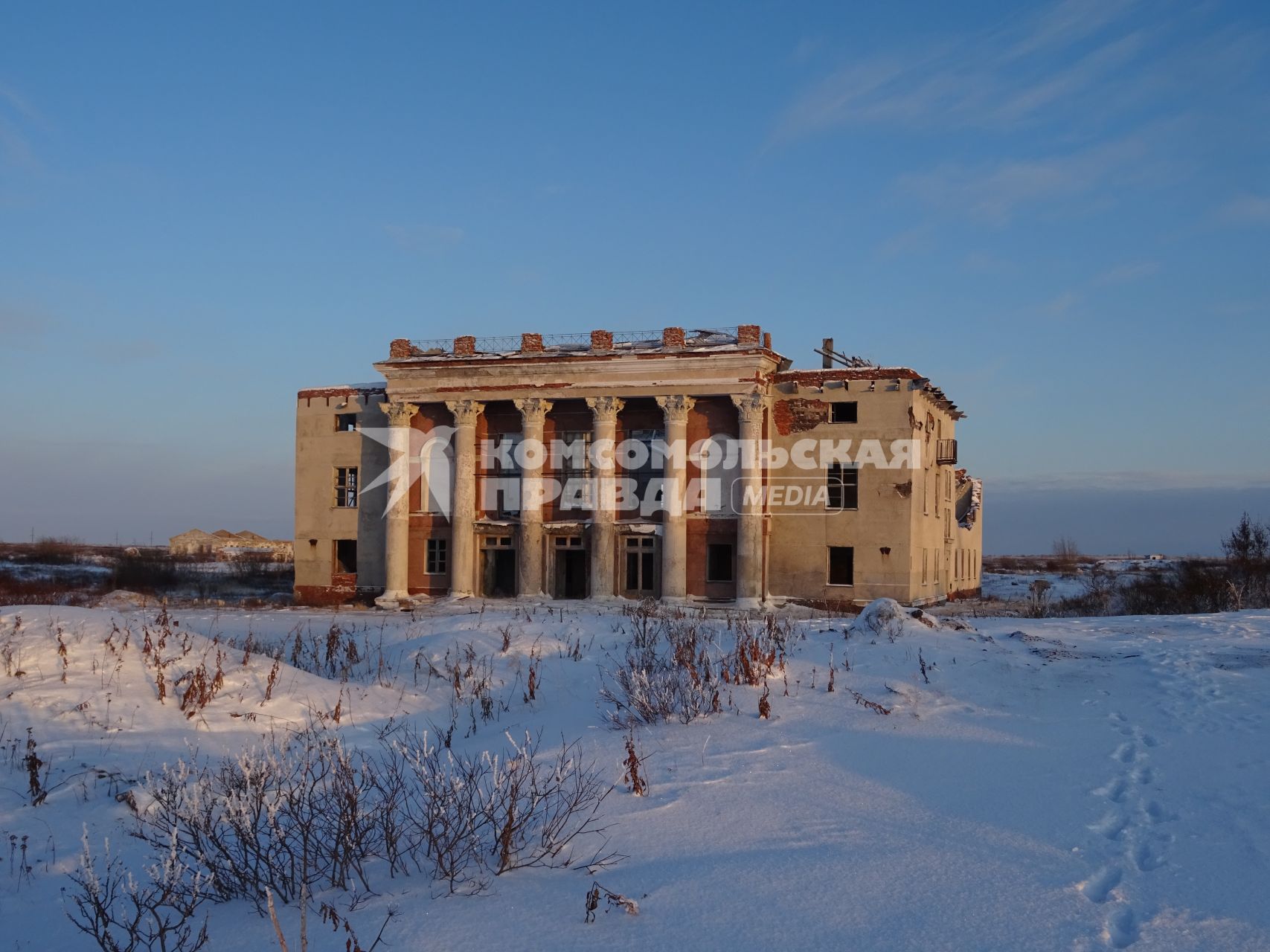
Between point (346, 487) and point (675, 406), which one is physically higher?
point (675, 406)

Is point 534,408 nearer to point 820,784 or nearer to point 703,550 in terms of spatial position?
point 703,550

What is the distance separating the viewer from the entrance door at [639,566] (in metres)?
34.4

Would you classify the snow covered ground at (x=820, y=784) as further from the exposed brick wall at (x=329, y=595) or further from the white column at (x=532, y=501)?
the exposed brick wall at (x=329, y=595)

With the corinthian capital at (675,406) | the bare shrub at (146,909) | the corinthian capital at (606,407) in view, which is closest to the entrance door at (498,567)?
the corinthian capital at (606,407)

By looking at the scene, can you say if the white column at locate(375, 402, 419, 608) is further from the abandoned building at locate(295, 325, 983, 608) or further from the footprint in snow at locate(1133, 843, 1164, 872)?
the footprint in snow at locate(1133, 843, 1164, 872)

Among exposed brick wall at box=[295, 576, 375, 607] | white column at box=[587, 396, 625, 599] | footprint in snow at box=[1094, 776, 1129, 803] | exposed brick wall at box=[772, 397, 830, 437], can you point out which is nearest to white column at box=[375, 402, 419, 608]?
exposed brick wall at box=[295, 576, 375, 607]

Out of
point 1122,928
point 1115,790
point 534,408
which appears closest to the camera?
point 1122,928

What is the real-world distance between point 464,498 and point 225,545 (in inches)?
3119

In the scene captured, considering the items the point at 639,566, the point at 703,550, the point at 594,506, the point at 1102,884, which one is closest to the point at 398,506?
the point at 594,506

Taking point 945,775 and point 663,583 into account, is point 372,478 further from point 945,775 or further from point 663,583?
point 945,775

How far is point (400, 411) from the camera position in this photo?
36.0 metres

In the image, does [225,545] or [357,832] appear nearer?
[357,832]

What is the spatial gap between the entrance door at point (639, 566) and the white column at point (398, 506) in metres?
7.75

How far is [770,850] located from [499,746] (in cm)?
410
